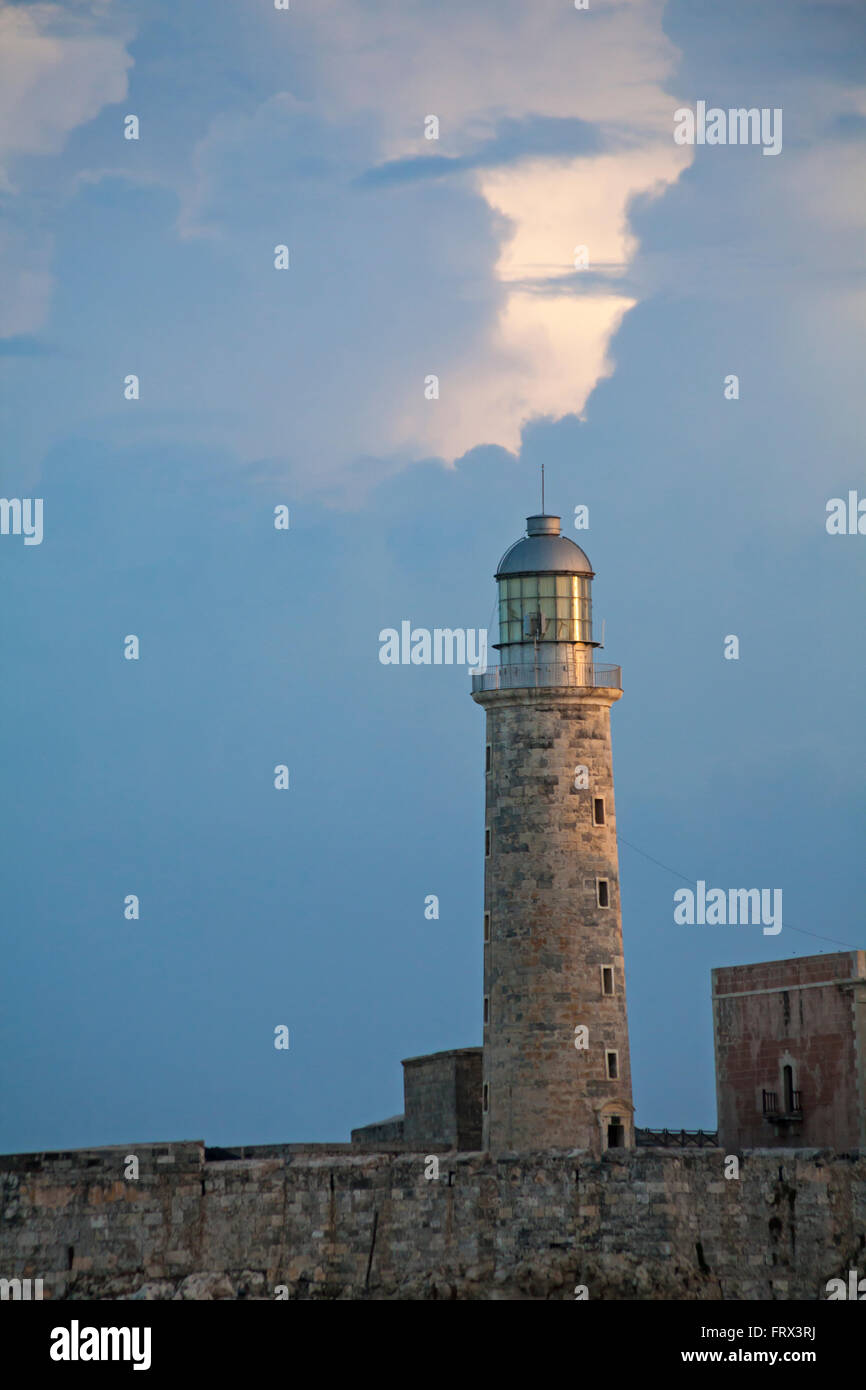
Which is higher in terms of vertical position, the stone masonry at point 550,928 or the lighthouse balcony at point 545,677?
the lighthouse balcony at point 545,677

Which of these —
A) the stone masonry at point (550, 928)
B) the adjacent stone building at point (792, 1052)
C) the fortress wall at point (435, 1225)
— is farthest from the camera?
the stone masonry at point (550, 928)

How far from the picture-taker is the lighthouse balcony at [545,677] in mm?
53781

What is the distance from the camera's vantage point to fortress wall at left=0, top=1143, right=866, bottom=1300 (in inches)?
1726

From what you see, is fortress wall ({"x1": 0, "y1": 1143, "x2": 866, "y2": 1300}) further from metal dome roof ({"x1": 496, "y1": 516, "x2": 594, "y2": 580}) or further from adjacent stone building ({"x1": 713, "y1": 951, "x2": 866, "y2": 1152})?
metal dome roof ({"x1": 496, "y1": 516, "x2": 594, "y2": 580})

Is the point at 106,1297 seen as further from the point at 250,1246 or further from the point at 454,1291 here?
the point at 454,1291

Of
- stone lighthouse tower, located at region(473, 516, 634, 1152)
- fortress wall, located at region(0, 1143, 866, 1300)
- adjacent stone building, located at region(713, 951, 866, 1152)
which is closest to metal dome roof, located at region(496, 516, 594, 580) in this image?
stone lighthouse tower, located at region(473, 516, 634, 1152)

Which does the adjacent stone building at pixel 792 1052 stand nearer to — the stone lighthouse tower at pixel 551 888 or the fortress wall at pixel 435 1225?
the stone lighthouse tower at pixel 551 888

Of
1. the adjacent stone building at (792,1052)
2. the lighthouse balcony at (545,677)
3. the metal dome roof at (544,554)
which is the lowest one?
the adjacent stone building at (792,1052)

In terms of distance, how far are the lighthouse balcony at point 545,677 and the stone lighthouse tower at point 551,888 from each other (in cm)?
3

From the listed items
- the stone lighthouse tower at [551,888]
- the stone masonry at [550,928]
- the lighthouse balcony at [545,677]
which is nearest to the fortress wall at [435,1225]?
the stone lighthouse tower at [551,888]

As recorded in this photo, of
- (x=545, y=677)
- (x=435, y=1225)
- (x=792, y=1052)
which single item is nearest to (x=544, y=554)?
(x=545, y=677)

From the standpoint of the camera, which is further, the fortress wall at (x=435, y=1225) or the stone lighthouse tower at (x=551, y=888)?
the stone lighthouse tower at (x=551, y=888)
